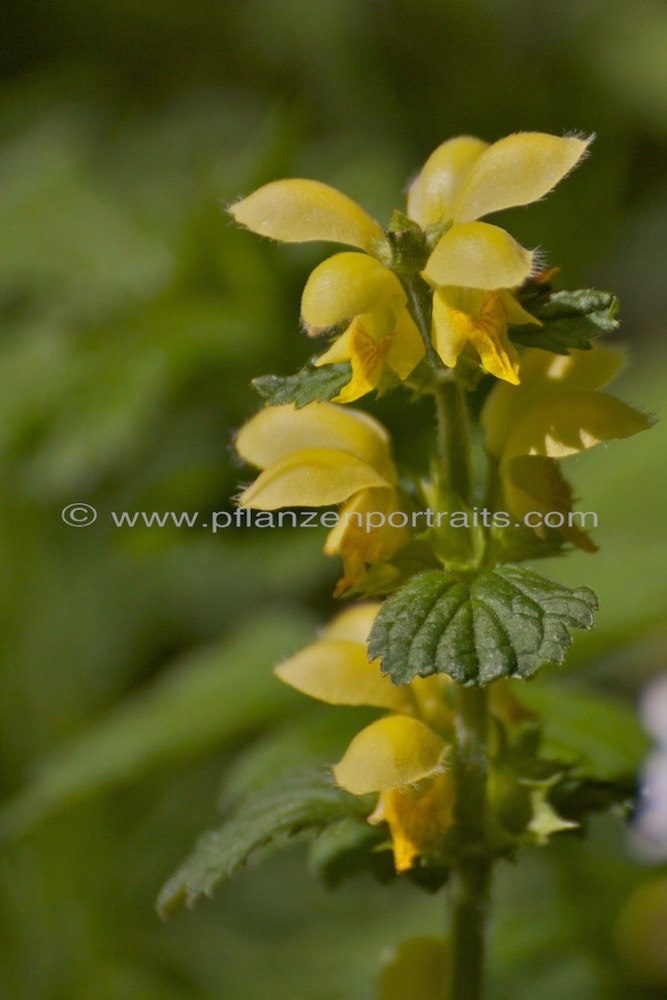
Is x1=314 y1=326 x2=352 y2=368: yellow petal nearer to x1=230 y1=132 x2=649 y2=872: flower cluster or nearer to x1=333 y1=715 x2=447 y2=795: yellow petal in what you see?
x1=230 y1=132 x2=649 y2=872: flower cluster

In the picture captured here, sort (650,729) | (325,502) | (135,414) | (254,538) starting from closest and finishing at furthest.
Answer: (325,502), (650,729), (135,414), (254,538)

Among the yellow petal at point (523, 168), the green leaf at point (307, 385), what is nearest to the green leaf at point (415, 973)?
the green leaf at point (307, 385)

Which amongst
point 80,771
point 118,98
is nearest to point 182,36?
point 118,98

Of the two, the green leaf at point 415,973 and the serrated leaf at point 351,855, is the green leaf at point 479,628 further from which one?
the green leaf at point 415,973

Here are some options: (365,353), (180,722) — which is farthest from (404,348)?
(180,722)

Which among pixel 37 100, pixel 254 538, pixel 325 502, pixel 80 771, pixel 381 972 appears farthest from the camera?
pixel 37 100

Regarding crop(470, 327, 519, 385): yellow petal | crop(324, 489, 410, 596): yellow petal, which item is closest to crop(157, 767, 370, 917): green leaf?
crop(324, 489, 410, 596): yellow petal

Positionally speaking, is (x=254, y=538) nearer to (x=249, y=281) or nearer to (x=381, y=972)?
(x=249, y=281)
